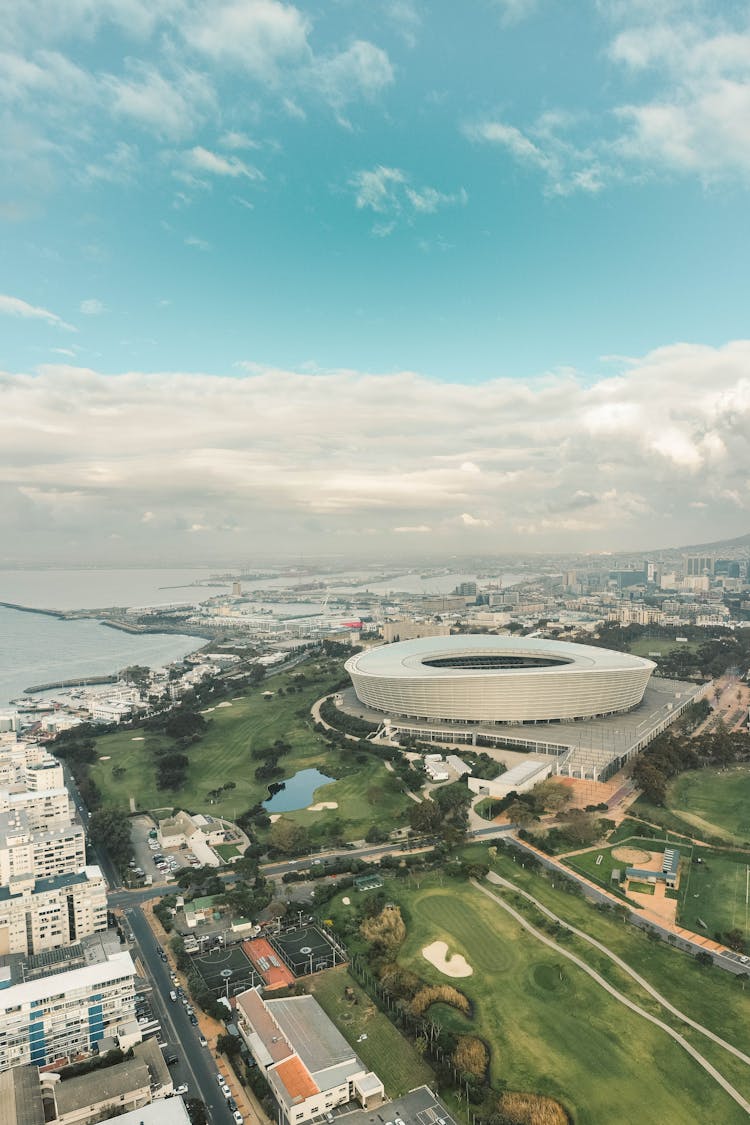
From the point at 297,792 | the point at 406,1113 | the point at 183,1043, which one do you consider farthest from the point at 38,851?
the point at 406,1113

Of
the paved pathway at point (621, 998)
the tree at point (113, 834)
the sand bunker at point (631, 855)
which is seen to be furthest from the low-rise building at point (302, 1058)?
the sand bunker at point (631, 855)

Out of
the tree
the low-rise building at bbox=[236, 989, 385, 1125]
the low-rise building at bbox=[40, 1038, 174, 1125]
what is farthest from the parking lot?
the low-rise building at bbox=[40, 1038, 174, 1125]

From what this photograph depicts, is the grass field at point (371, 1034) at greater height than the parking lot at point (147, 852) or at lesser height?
greater

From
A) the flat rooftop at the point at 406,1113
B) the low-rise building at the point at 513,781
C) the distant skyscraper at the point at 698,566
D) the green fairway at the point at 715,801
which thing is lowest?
the flat rooftop at the point at 406,1113

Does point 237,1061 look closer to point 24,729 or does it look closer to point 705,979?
point 705,979

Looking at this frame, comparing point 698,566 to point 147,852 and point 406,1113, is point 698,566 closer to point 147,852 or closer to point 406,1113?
point 147,852

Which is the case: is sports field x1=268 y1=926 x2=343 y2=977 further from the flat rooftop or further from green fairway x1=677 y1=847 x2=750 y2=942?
green fairway x1=677 y1=847 x2=750 y2=942

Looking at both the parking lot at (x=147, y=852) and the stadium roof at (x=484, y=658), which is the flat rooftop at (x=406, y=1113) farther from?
the stadium roof at (x=484, y=658)
